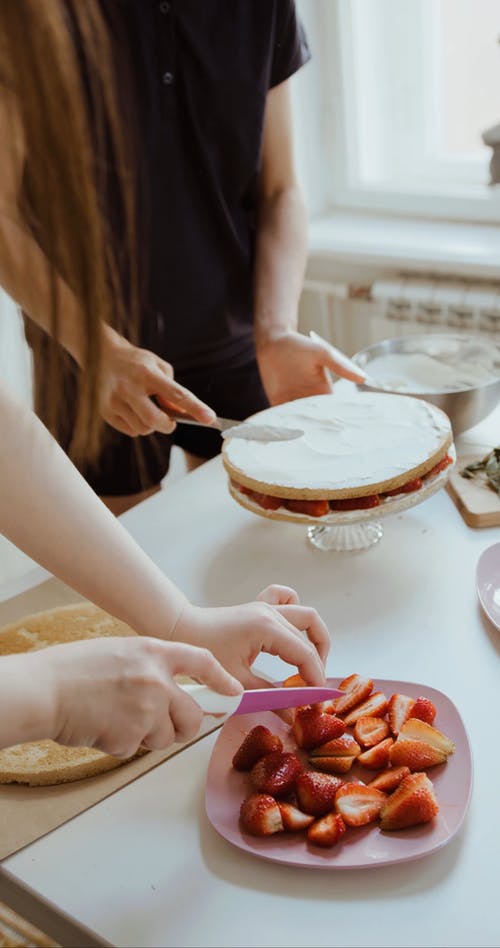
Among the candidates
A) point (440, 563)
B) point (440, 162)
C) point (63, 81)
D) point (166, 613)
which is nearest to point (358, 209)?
point (440, 162)

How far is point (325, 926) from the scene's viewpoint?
716mm

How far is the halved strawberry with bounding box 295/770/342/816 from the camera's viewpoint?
78 centimetres

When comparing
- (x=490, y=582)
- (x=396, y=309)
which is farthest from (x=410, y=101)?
(x=490, y=582)

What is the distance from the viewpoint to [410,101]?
2.54m

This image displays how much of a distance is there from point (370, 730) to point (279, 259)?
1.02 meters

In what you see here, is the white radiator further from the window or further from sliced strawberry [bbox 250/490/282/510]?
sliced strawberry [bbox 250/490/282/510]

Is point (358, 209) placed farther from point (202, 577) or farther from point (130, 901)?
point (130, 901)

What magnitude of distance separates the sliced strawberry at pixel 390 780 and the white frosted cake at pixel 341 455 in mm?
370

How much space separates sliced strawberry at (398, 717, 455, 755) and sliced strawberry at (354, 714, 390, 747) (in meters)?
0.02

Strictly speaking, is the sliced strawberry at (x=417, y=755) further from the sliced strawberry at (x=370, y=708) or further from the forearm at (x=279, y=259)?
the forearm at (x=279, y=259)

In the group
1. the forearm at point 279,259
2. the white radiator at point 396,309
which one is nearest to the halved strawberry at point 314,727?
the forearm at point 279,259

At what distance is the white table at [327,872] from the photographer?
72cm

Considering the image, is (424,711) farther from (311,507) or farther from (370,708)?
(311,507)

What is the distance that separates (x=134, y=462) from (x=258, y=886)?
1.01m
